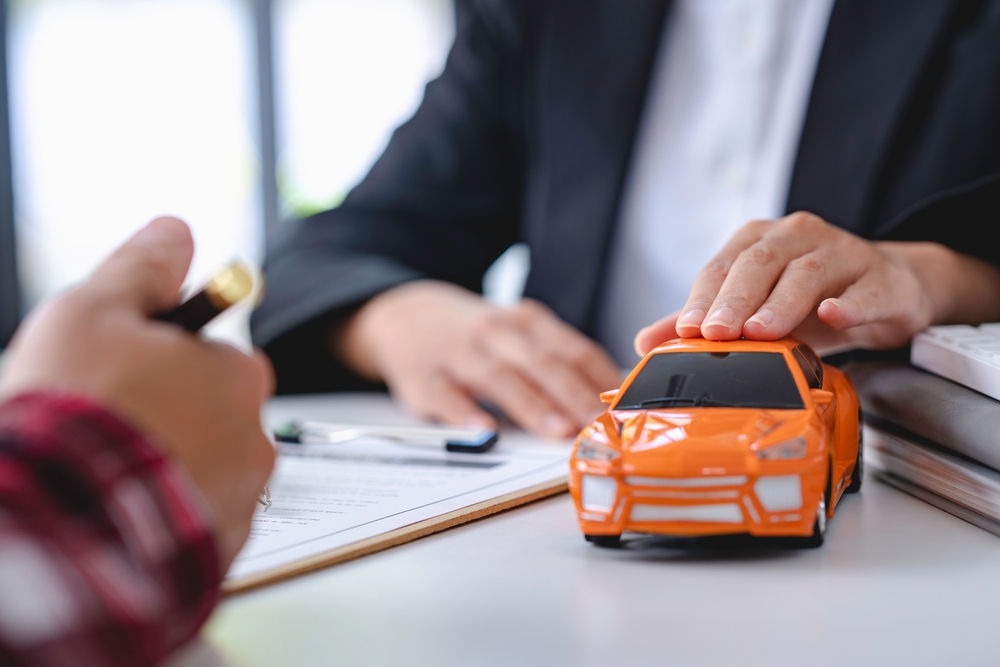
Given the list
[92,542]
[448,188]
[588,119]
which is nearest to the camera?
[92,542]

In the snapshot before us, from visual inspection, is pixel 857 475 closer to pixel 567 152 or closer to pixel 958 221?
pixel 958 221

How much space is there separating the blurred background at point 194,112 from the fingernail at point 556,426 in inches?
119

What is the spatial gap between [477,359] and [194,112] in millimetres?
3680

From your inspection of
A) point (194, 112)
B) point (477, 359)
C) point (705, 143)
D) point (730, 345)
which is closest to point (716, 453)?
point (730, 345)

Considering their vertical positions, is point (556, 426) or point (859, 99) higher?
point (859, 99)

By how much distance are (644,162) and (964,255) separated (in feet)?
1.86

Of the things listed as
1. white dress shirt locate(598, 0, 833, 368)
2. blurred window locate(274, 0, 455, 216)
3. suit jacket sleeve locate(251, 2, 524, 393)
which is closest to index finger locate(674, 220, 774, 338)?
white dress shirt locate(598, 0, 833, 368)

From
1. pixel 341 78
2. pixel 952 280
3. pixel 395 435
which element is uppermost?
pixel 952 280

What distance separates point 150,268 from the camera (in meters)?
0.45

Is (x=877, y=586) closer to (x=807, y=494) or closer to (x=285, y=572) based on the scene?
(x=807, y=494)

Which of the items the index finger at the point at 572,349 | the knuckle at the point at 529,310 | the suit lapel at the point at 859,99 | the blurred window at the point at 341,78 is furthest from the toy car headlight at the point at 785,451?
the blurred window at the point at 341,78

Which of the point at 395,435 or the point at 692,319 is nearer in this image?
the point at 692,319

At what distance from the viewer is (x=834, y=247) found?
0.70 m

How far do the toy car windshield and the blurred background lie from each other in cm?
335
